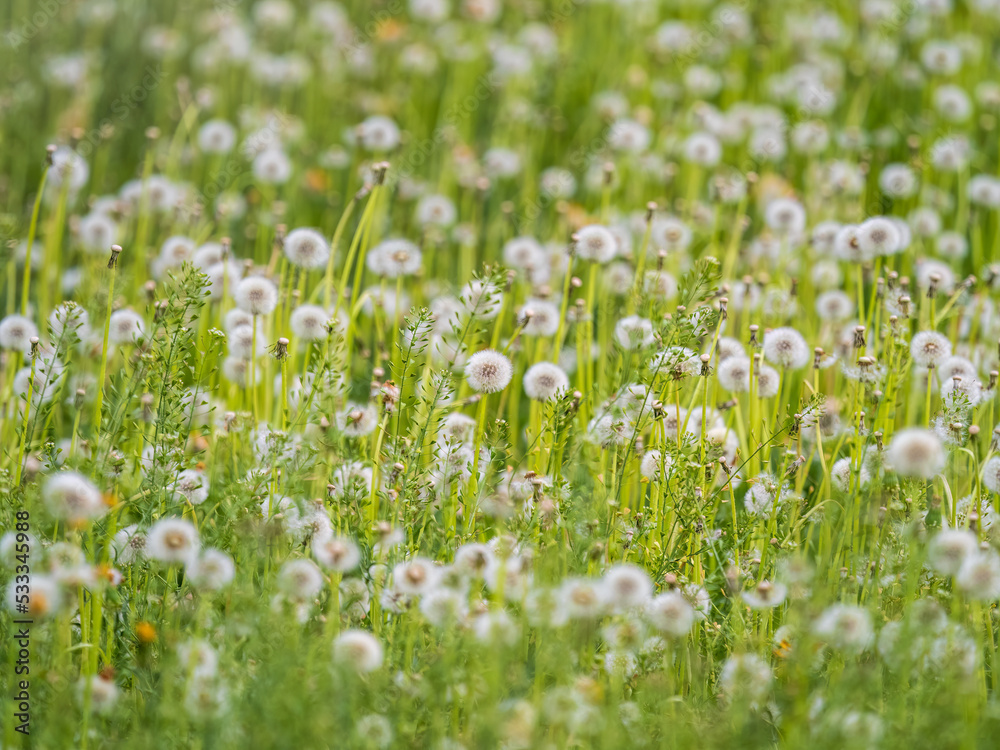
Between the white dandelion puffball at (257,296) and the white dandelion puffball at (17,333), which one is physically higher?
the white dandelion puffball at (257,296)

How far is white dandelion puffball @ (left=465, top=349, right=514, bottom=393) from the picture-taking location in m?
2.88

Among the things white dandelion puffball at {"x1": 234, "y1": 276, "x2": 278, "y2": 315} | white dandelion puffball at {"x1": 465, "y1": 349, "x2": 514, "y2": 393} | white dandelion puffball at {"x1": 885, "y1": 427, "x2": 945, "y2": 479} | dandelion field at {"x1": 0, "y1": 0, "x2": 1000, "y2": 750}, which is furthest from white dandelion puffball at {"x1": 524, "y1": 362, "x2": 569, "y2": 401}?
white dandelion puffball at {"x1": 885, "y1": 427, "x2": 945, "y2": 479}

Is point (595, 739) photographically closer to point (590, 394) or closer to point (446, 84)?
point (590, 394)

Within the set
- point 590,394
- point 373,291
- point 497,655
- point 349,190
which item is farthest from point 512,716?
point 349,190

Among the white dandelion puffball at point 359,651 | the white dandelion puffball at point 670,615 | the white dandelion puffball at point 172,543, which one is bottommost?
the white dandelion puffball at point 359,651

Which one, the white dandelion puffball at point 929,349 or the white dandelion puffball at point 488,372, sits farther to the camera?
the white dandelion puffball at point 929,349

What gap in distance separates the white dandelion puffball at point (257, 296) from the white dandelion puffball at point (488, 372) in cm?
70

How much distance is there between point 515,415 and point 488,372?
776mm

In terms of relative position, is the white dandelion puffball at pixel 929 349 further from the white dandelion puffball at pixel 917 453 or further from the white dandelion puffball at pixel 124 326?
the white dandelion puffball at pixel 124 326

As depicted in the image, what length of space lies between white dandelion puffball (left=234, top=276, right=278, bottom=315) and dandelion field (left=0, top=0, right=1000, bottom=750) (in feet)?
0.07

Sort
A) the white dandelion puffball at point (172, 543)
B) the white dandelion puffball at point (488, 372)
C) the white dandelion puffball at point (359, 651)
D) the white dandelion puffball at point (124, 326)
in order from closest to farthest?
1. the white dandelion puffball at point (359, 651)
2. the white dandelion puffball at point (172, 543)
3. the white dandelion puffball at point (488, 372)
4. the white dandelion puffball at point (124, 326)

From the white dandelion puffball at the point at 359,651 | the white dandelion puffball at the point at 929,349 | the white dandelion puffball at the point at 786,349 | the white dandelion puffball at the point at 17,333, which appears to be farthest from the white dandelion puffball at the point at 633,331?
the white dandelion puffball at the point at 17,333

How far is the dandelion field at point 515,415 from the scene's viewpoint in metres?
2.16

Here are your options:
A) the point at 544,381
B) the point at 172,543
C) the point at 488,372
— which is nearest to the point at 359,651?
the point at 172,543
